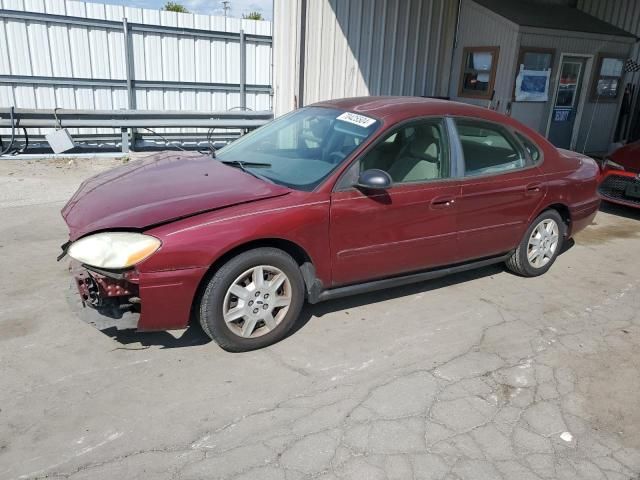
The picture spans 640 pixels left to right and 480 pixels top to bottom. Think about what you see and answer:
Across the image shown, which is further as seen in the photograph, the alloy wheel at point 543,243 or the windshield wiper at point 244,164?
the alloy wheel at point 543,243

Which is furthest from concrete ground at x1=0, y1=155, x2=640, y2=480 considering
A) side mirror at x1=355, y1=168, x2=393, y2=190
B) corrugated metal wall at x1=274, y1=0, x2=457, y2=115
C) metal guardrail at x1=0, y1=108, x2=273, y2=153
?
corrugated metal wall at x1=274, y1=0, x2=457, y2=115

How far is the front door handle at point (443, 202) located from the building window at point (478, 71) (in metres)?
6.53

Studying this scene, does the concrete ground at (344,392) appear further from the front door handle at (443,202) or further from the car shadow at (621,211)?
the car shadow at (621,211)

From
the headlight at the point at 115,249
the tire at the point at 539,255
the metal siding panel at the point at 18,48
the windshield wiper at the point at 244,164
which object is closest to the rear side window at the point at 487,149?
the tire at the point at 539,255

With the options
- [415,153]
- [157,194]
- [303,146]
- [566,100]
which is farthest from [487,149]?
[566,100]

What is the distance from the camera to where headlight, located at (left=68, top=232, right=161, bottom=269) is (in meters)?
3.13

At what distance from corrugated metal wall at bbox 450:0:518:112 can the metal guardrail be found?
13.2 ft

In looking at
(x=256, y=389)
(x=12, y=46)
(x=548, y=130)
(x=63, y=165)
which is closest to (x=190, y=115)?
(x=63, y=165)

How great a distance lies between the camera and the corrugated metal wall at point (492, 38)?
9.56 m

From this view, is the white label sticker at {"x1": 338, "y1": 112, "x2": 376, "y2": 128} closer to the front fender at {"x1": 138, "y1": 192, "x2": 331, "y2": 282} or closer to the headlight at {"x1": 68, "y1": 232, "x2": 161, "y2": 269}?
the front fender at {"x1": 138, "y1": 192, "x2": 331, "y2": 282}

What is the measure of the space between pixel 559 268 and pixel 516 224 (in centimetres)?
117

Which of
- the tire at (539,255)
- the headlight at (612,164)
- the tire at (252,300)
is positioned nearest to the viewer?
the tire at (252,300)

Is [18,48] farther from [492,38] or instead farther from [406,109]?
[406,109]

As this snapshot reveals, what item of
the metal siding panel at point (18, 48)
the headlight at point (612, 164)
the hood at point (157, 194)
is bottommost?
the headlight at point (612, 164)
